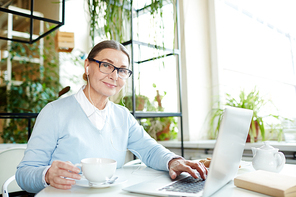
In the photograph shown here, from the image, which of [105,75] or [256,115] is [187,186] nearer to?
[105,75]

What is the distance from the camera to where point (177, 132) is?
106 inches

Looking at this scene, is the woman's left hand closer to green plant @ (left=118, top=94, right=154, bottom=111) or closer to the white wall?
green plant @ (left=118, top=94, right=154, bottom=111)

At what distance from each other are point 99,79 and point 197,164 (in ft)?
1.98

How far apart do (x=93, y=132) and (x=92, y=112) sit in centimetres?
10

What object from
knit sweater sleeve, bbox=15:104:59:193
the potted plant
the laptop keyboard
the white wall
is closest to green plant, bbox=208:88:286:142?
the white wall

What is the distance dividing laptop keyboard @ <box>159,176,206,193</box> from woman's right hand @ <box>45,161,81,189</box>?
267 millimetres

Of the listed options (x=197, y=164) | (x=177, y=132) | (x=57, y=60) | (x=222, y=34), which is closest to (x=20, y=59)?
(x=57, y=60)

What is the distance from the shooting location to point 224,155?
25.4 inches

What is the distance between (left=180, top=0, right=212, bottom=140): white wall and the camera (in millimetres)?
2445

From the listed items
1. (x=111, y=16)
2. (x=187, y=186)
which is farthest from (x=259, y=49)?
(x=187, y=186)

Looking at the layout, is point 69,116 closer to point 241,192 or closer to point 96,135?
point 96,135

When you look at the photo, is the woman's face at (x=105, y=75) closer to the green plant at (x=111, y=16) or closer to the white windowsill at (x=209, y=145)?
the green plant at (x=111, y=16)

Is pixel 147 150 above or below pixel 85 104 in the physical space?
below

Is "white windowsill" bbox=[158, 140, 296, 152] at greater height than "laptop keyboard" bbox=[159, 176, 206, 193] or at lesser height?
lesser
